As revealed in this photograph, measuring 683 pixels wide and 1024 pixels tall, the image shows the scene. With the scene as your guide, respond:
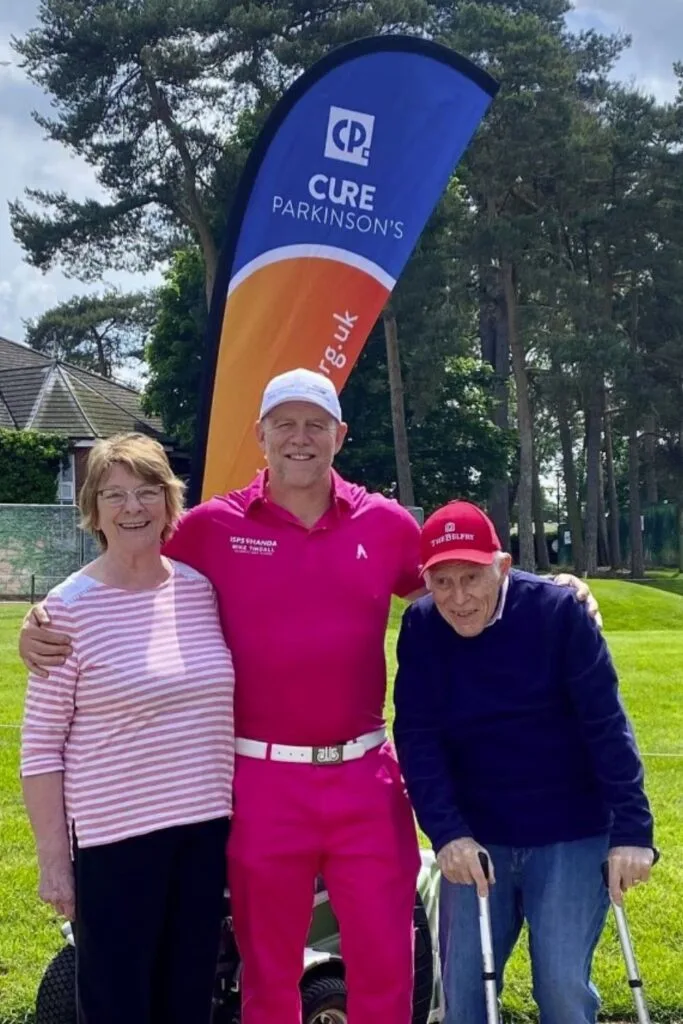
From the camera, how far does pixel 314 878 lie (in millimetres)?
3211

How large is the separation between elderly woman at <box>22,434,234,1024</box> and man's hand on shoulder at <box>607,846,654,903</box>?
1.02m

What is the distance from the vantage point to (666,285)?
34375 mm

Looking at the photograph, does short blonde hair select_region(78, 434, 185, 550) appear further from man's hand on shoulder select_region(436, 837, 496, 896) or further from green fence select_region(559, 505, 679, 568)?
green fence select_region(559, 505, 679, 568)

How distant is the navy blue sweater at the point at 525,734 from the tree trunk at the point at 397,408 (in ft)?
85.1

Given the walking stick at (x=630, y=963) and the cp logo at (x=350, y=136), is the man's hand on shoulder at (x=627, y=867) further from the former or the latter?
the cp logo at (x=350, y=136)

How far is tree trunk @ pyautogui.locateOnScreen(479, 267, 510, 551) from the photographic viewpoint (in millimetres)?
35562

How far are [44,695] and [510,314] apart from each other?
103 feet

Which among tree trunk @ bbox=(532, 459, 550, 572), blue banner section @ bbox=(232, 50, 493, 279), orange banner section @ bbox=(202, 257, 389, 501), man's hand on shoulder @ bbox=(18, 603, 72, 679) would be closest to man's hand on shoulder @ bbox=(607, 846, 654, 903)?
man's hand on shoulder @ bbox=(18, 603, 72, 679)

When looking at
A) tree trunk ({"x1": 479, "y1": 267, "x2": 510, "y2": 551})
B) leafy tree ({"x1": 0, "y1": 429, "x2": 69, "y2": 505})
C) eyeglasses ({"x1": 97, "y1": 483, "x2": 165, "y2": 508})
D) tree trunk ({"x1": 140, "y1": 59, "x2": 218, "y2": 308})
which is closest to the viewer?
eyeglasses ({"x1": 97, "y1": 483, "x2": 165, "y2": 508})

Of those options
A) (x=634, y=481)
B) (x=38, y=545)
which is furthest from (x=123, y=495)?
(x=634, y=481)

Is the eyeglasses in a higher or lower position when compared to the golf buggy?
higher

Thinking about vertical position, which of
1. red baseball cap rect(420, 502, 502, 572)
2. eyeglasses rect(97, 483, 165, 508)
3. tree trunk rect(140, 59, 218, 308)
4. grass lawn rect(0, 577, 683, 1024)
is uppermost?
tree trunk rect(140, 59, 218, 308)

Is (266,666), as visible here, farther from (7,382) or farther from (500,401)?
(500,401)

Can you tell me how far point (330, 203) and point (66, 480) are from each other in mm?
25400
